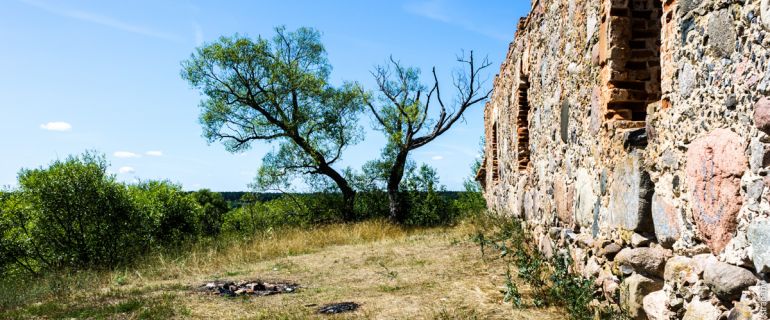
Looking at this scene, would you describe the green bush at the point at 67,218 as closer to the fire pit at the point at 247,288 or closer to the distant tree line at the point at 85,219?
the distant tree line at the point at 85,219

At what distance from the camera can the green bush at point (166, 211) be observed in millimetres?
13109

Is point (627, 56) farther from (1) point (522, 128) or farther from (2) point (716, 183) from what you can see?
(1) point (522, 128)

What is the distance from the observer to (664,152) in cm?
312

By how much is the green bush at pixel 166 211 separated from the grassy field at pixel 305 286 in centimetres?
317

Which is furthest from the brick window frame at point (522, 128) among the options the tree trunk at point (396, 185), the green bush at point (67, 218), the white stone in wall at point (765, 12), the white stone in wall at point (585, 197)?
the tree trunk at point (396, 185)

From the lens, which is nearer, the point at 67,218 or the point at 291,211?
the point at 67,218

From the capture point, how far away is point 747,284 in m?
2.26

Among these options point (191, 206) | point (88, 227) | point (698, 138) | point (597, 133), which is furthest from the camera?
point (191, 206)

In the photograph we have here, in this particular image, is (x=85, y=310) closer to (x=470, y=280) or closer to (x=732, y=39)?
(x=470, y=280)

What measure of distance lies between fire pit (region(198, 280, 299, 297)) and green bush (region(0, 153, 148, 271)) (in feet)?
19.0

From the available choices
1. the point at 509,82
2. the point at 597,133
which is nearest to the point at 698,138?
the point at 597,133

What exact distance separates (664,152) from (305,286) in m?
4.58

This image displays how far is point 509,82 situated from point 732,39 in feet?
21.9

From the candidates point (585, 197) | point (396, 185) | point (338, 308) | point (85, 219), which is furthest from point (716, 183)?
point (396, 185)
